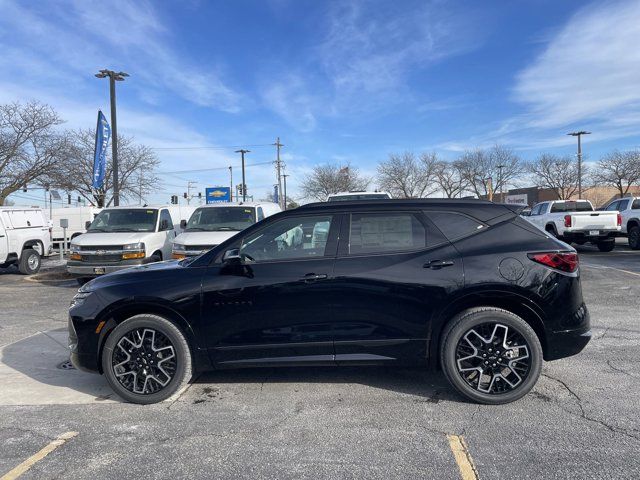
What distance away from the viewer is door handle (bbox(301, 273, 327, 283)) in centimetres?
409

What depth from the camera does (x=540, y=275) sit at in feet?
13.1

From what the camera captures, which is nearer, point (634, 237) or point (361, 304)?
point (361, 304)

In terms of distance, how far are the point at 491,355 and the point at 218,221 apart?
8.29m

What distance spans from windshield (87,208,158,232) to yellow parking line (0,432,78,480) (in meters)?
8.26

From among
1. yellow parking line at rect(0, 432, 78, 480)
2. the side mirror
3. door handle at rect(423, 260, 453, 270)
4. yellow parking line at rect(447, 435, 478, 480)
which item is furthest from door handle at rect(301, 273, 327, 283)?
yellow parking line at rect(0, 432, 78, 480)

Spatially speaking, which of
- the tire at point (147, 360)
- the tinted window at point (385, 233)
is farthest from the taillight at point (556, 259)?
the tire at point (147, 360)

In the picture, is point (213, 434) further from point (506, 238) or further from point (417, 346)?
point (506, 238)

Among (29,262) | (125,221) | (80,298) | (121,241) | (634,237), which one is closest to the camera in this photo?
(80,298)

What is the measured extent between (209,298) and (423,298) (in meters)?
1.85

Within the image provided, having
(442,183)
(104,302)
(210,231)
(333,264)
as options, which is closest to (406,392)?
(333,264)

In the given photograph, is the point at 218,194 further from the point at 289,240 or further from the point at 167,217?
the point at 289,240

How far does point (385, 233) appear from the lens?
14.0ft

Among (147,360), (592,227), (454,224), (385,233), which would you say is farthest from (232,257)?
(592,227)

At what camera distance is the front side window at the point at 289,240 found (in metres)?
4.26
